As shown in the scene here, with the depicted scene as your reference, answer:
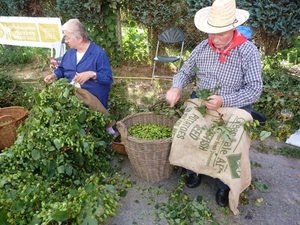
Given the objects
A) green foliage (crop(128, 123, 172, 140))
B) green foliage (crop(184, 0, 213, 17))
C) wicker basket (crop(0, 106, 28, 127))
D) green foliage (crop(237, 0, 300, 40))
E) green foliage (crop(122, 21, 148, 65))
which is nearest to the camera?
green foliage (crop(128, 123, 172, 140))

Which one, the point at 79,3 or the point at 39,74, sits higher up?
the point at 79,3

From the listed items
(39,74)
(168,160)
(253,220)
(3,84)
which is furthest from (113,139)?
(39,74)

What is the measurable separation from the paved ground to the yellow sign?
3.14 meters

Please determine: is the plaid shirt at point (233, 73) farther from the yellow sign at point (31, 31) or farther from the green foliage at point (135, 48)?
the green foliage at point (135, 48)

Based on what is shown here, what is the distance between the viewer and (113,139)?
→ 3.21 m

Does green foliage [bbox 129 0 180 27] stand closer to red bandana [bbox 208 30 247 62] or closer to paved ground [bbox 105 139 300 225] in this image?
red bandana [bbox 208 30 247 62]

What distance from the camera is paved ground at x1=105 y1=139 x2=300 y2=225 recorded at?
8.16 feet

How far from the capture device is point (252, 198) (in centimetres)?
271

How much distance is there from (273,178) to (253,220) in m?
0.70

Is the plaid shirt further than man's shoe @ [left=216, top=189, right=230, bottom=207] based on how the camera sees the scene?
No

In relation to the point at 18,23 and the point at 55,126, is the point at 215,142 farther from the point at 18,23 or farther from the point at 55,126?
the point at 18,23

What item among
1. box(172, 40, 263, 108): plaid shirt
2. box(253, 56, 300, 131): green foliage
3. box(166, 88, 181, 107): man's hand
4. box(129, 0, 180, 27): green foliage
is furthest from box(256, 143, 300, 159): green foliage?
box(129, 0, 180, 27): green foliage

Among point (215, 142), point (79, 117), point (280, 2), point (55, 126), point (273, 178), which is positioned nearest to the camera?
point (215, 142)

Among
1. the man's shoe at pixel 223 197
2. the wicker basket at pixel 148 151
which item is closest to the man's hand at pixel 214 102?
the wicker basket at pixel 148 151
